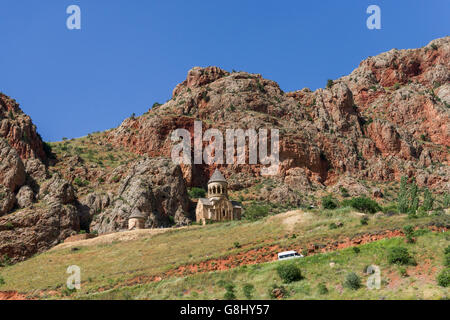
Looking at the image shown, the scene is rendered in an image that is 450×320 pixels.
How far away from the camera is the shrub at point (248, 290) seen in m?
34.4

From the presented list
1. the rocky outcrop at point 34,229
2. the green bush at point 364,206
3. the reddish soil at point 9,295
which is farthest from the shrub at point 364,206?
the reddish soil at point 9,295

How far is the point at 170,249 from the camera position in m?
61.6

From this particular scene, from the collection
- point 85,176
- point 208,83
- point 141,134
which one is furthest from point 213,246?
point 208,83

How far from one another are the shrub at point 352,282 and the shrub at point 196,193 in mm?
59010

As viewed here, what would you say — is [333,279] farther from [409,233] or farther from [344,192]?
[344,192]

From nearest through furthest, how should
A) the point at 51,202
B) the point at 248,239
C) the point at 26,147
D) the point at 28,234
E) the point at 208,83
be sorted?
1. the point at 248,239
2. the point at 28,234
3. the point at 51,202
4. the point at 26,147
5. the point at 208,83

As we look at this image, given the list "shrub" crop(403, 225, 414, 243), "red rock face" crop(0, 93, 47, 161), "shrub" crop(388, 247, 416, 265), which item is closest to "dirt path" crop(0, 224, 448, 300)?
"shrub" crop(403, 225, 414, 243)

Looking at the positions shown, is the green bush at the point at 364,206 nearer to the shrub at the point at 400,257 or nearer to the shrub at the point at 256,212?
the shrub at the point at 256,212
